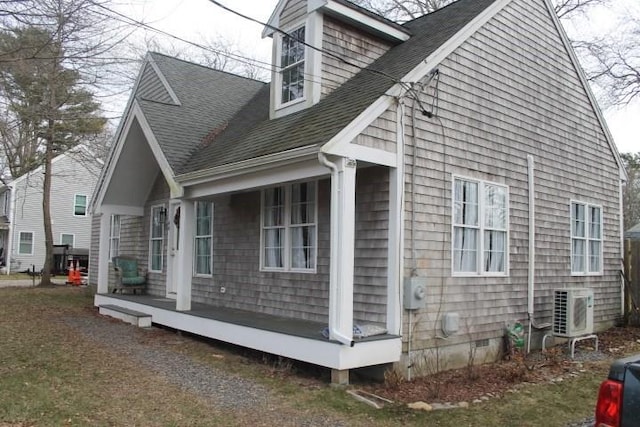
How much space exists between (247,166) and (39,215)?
1112 inches

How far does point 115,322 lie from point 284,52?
6438mm

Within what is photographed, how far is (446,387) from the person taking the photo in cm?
690

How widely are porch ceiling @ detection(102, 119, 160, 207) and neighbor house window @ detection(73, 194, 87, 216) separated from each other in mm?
20660

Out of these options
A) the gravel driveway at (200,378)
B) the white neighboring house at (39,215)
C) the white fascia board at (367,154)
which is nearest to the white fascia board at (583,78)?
the white fascia board at (367,154)

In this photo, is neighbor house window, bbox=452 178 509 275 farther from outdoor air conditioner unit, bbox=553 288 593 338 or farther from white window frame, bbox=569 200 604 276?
white window frame, bbox=569 200 604 276

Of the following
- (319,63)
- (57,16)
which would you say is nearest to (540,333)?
(319,63)

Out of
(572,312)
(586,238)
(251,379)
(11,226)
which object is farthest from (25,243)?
(572,312)

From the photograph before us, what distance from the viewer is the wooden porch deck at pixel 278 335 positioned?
22.1ft

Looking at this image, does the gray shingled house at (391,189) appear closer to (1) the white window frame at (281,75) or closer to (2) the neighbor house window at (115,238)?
(1) the white window frame at (281,75)

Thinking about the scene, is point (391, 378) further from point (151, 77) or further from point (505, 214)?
point (151, 77)

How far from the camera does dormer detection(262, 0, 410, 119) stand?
353 inches

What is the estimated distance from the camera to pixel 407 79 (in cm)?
776

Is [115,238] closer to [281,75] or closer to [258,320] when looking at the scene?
[281,75]

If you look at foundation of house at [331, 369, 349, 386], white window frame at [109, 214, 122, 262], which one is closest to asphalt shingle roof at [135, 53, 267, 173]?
white window frame at [109, 214, 122, 262]
